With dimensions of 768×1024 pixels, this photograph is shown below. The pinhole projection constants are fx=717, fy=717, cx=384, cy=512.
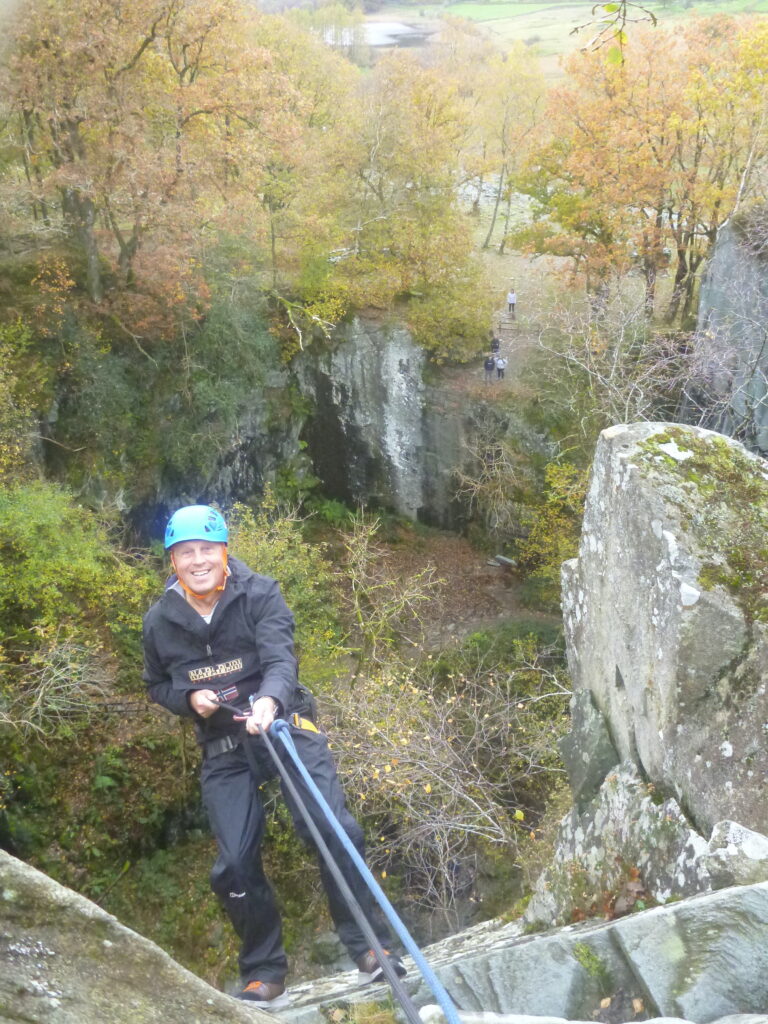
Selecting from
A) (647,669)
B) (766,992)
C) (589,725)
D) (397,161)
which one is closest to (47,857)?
(589,725)

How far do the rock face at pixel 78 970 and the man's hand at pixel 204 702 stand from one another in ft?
6.33

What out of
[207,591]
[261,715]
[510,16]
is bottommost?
[261,715]

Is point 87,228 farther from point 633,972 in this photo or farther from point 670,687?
point 633,972

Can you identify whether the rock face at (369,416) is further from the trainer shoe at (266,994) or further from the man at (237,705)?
the trainer shoe at (266,994)

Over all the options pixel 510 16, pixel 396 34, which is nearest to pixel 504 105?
pixel 396 34

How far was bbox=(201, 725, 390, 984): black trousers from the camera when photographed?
4277mm

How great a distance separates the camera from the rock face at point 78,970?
204cm

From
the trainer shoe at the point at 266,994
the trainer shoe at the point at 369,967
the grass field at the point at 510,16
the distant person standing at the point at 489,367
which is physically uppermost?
the grass field at the point at 510,16

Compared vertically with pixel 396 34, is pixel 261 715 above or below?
below

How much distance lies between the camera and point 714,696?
4277 mm

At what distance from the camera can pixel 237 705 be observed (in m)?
4.43

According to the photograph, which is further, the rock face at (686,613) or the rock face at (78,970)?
the rock face at (686,613)

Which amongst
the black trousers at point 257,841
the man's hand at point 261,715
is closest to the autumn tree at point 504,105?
the black trousers at point 257,841

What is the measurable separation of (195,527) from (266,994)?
2.80 m
